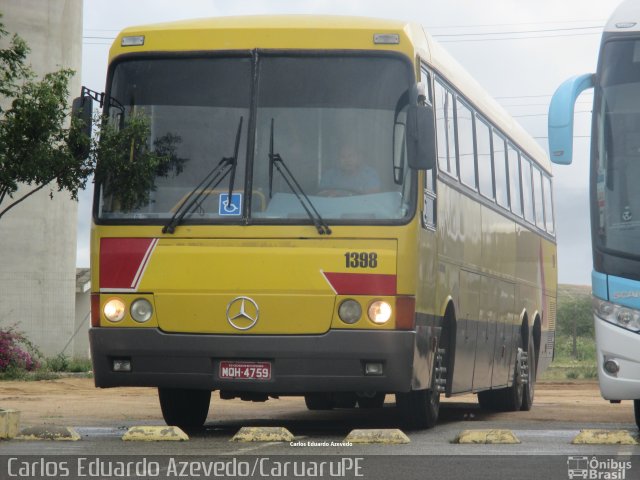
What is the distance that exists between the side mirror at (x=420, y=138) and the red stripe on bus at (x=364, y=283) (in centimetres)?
99

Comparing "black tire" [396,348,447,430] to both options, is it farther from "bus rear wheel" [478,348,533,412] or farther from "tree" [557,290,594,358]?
"tree" [557,290,594,358]

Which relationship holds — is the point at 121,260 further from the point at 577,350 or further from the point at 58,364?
the point at 577,350

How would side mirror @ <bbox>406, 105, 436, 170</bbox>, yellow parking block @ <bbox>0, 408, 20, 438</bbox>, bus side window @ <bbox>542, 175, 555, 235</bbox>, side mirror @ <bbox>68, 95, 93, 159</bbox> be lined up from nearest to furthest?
side mirror @ <bbox>406, 105, 436, 170</bbox>, yellow parking block @ <bbox>0, 408, 20, 438</bbox>, side mirror @ <bbox>68, 95, 93, 159</bbox>, bus side window @ <bbox>542, 175, 555, 235</bbox>

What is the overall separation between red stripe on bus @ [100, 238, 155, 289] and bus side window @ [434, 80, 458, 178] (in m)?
3.09

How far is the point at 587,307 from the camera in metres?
84.8

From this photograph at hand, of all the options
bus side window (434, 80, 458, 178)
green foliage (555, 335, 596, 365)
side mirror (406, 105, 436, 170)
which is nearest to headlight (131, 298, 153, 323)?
side mirror (406, 105, 436, 170)

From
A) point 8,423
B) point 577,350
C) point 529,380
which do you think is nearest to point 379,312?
point 8,423

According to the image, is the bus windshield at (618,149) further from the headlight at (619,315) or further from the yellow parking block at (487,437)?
the yellow parking block at (487,437)

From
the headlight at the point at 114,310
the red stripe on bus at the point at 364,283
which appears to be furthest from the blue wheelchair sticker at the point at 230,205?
the headlight at the point at 114,310

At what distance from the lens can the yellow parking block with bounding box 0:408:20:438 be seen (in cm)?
1392

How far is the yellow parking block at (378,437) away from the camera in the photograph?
13.0 metres

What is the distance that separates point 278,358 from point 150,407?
9.65 metres

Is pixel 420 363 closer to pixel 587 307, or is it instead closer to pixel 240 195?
pixel 240 195

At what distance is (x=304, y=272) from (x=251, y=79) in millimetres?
1824
